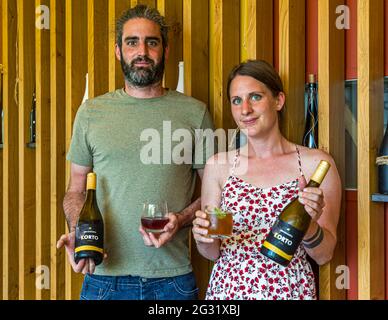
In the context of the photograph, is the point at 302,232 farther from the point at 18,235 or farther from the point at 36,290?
the point at 18,235

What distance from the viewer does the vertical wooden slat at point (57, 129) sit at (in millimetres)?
3227

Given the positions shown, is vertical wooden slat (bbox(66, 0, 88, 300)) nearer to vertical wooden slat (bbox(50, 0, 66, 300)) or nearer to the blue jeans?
vertical wooden slat (bbox(50, 0, 66, 300))

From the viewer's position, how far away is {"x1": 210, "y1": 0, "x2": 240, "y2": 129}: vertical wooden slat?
2.26 m

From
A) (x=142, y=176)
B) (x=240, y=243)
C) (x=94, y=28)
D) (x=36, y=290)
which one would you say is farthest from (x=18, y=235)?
(x=240, y=243)

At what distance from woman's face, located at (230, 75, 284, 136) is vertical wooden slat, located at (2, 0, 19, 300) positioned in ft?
8.12

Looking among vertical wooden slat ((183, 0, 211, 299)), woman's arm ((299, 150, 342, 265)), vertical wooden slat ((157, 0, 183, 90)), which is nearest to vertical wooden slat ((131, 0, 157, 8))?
vertical wooden slat ((157, 0, 183, 90))

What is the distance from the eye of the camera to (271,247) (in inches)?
59.2

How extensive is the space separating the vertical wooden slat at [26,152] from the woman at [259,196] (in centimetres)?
211

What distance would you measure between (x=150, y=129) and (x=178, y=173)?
0.19m

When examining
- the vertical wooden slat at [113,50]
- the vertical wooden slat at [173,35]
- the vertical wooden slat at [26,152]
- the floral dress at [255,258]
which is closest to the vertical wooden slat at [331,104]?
the floral dress at [255,258]

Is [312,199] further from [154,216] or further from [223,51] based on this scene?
[223,51]

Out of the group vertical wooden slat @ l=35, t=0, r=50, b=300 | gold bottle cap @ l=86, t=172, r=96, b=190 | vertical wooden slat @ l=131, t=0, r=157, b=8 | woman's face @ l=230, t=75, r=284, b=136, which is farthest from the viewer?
vertical wooden slat @ l=35, t=0, r=50, b=300

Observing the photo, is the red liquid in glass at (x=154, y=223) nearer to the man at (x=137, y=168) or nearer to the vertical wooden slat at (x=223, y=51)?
the man at (x=137, y=168)

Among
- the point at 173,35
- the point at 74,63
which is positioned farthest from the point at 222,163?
the point at 74,63
